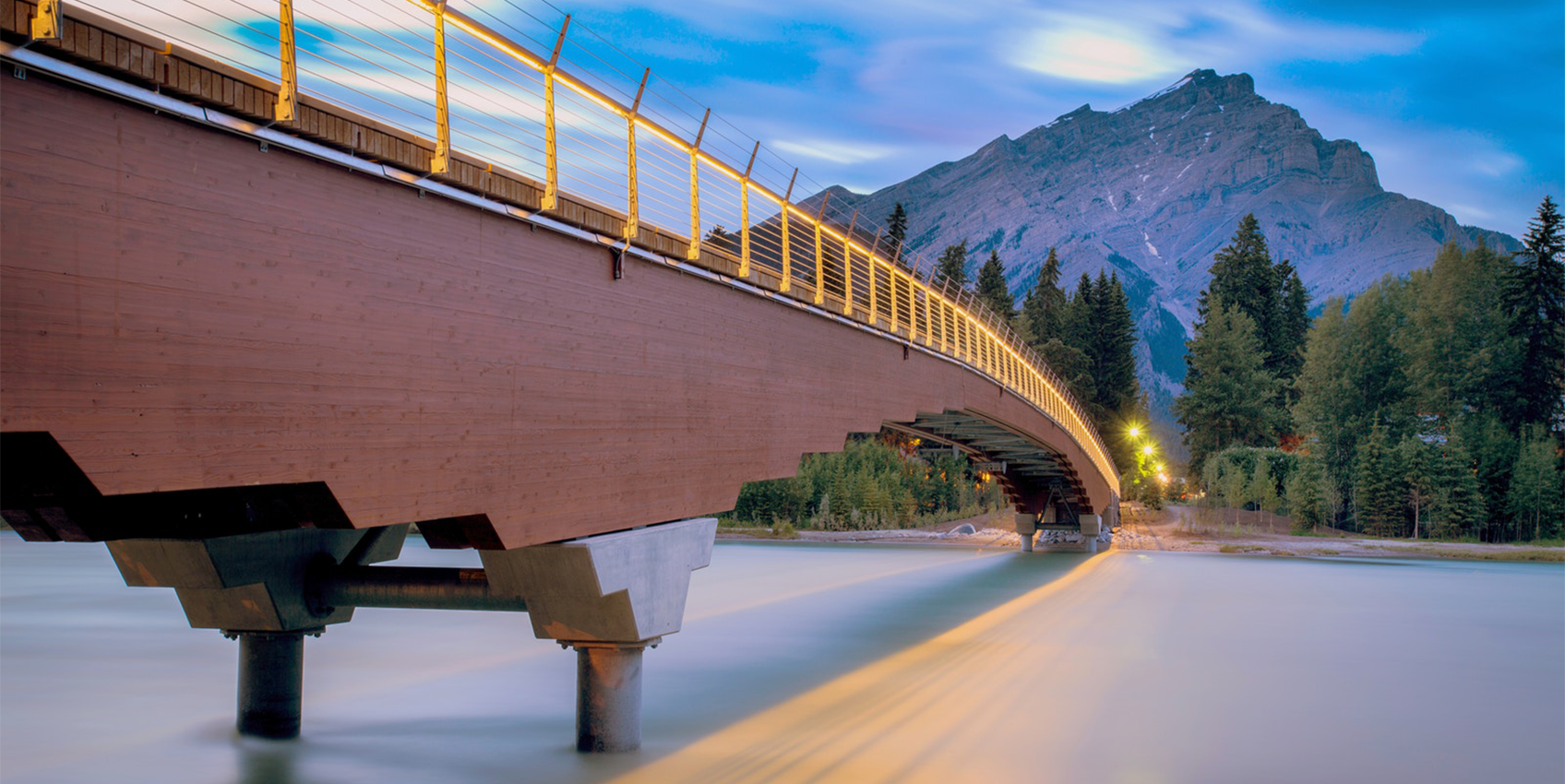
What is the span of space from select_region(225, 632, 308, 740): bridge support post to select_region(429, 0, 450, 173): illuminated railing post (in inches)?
277

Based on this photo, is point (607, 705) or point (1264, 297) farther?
point (1264, 297)

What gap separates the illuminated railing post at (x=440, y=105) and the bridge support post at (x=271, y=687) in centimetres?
702

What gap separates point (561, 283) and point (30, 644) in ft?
57.8

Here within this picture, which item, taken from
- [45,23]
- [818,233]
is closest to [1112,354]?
[818,233]

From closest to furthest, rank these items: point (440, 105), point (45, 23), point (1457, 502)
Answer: point (45, 23), point (440, 105), point (1457, 502)

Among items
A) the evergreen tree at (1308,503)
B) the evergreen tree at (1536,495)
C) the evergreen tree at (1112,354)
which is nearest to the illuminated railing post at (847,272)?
the evergreen tree at (1308,503)

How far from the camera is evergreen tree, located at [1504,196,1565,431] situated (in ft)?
211

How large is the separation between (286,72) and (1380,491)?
2376 inches

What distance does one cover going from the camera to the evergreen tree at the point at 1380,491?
58.2m

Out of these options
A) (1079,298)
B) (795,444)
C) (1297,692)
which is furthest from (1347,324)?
A: (795,444)

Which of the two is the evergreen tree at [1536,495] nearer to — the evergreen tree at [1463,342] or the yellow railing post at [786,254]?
the evergreen tree at [1463,342]

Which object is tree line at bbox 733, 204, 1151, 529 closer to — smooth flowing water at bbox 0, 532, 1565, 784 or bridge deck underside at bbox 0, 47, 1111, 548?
smooth flowing water at bbox 0, 532, 1565, 784

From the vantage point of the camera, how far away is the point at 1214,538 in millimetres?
57844

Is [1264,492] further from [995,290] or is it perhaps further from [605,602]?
[605,602]
